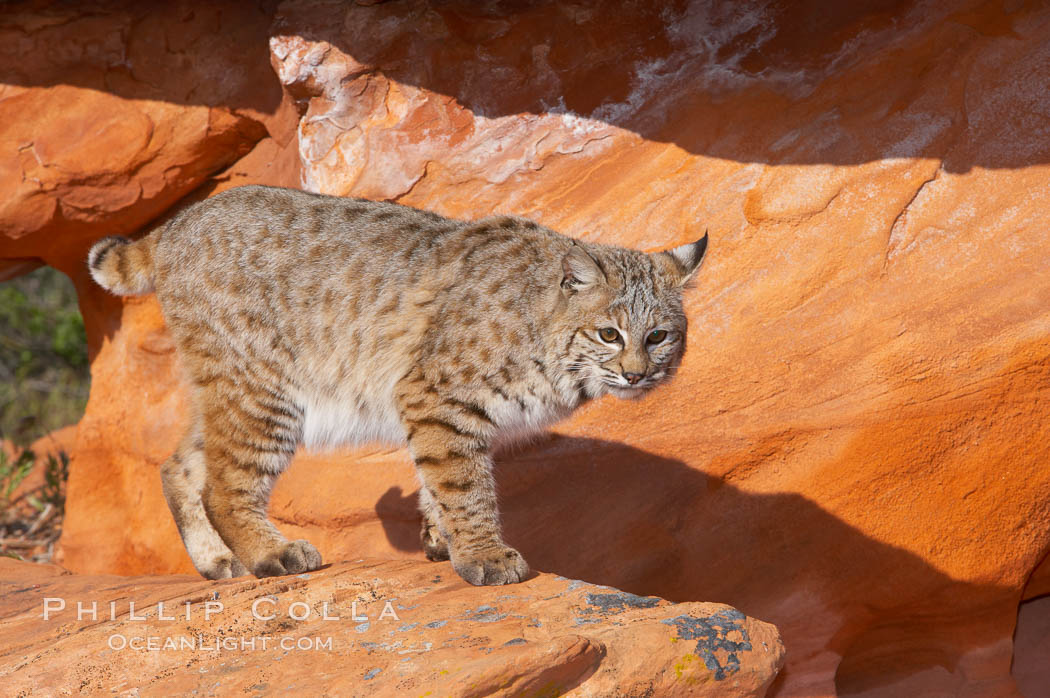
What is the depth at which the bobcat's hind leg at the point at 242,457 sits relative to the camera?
15.8 ft

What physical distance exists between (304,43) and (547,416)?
10.0 feet

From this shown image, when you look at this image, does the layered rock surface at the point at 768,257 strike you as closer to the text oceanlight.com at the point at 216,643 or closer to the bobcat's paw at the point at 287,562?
the bobcat's paw at the point at 287,562

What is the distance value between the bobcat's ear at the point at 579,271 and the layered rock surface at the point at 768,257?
1262 millimetres

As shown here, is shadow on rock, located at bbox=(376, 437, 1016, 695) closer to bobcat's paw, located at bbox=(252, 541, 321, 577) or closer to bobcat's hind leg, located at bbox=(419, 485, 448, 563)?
bobcat's hind leg, located at bbox=(419, 485, 448, 563)

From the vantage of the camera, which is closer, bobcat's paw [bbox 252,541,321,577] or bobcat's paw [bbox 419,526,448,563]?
bobcat's paw [bbox 252,541,321,577]

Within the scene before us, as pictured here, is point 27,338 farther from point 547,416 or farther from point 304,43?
point 547,416

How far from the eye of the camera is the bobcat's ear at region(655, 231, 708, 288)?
4.64 m

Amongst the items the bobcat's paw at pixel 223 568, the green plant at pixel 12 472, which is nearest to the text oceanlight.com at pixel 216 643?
the bobcat's paw at pixel 223 568

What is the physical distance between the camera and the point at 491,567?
13.7 feet

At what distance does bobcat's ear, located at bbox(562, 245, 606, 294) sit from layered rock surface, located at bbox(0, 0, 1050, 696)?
49.7 inches

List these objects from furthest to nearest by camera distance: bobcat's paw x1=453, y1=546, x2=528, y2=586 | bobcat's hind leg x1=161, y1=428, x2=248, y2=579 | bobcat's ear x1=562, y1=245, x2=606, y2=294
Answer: bobcat's hind leg x1=161, y1=428, x2=248, y2=579 < bobcat's ear x1=562, y1=245, x2=606, y2=294 < bobcat's paw x1=453, y1=546, x2=528, y2=586

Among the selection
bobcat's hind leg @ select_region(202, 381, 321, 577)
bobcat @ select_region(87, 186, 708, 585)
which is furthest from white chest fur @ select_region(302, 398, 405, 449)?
bobcat's hind leg @ select_region(202, 381, 321, 577)

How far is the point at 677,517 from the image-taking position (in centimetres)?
531

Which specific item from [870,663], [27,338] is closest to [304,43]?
[870,663]
